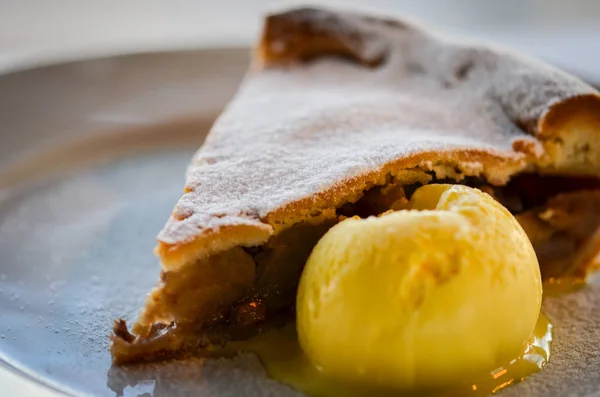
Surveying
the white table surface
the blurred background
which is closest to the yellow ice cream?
the white table surface

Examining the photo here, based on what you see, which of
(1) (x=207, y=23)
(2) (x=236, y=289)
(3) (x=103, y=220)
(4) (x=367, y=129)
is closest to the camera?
(2) (x=236, y=289)

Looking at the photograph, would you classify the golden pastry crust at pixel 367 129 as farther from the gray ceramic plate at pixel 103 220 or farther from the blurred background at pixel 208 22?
Result: the blurred background at pixel 208 22

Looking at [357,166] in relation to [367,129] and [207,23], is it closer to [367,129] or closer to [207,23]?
[367,129]

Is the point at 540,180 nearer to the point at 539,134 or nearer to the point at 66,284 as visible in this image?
the point at 539,134

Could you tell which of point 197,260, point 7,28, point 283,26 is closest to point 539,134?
point 197,260

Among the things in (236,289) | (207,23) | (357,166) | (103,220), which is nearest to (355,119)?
(357,166)

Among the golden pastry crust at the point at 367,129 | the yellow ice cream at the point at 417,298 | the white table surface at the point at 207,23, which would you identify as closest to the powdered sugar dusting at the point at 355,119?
the golden pastry crust at the point at 367,129

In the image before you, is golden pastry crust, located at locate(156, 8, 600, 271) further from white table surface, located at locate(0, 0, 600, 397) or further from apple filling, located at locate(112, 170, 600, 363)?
white table surface, located at locate(0, 0, 600, 397)

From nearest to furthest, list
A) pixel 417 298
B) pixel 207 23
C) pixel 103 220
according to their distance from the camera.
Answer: pixel 417 298
pixel 103 220
pixel 207 23
